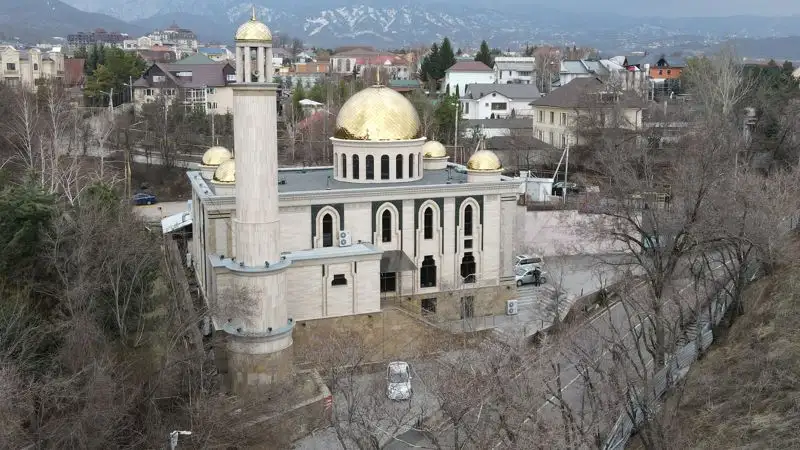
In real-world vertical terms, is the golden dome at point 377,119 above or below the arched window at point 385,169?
above

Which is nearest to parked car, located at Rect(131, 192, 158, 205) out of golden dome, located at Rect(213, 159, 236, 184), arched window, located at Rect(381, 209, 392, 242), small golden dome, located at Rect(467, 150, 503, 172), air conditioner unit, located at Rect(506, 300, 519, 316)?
golden dome, located at Rect(213, 159, 236, 184)

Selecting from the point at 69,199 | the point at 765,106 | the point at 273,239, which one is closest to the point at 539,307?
the point at 273,239

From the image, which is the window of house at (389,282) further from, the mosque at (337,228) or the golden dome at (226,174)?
the golden dome at (226,174)

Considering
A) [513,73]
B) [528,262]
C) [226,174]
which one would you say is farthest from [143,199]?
[513,73]

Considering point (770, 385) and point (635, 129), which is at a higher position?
point (635, 129)

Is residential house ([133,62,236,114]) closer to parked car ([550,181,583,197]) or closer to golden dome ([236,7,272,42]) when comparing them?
parked car ([550,181,583,197])

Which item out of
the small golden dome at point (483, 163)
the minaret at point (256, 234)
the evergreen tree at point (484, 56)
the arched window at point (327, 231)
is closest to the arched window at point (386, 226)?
the arched window at point (327, 231)

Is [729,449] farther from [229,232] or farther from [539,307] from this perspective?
[229,232]
